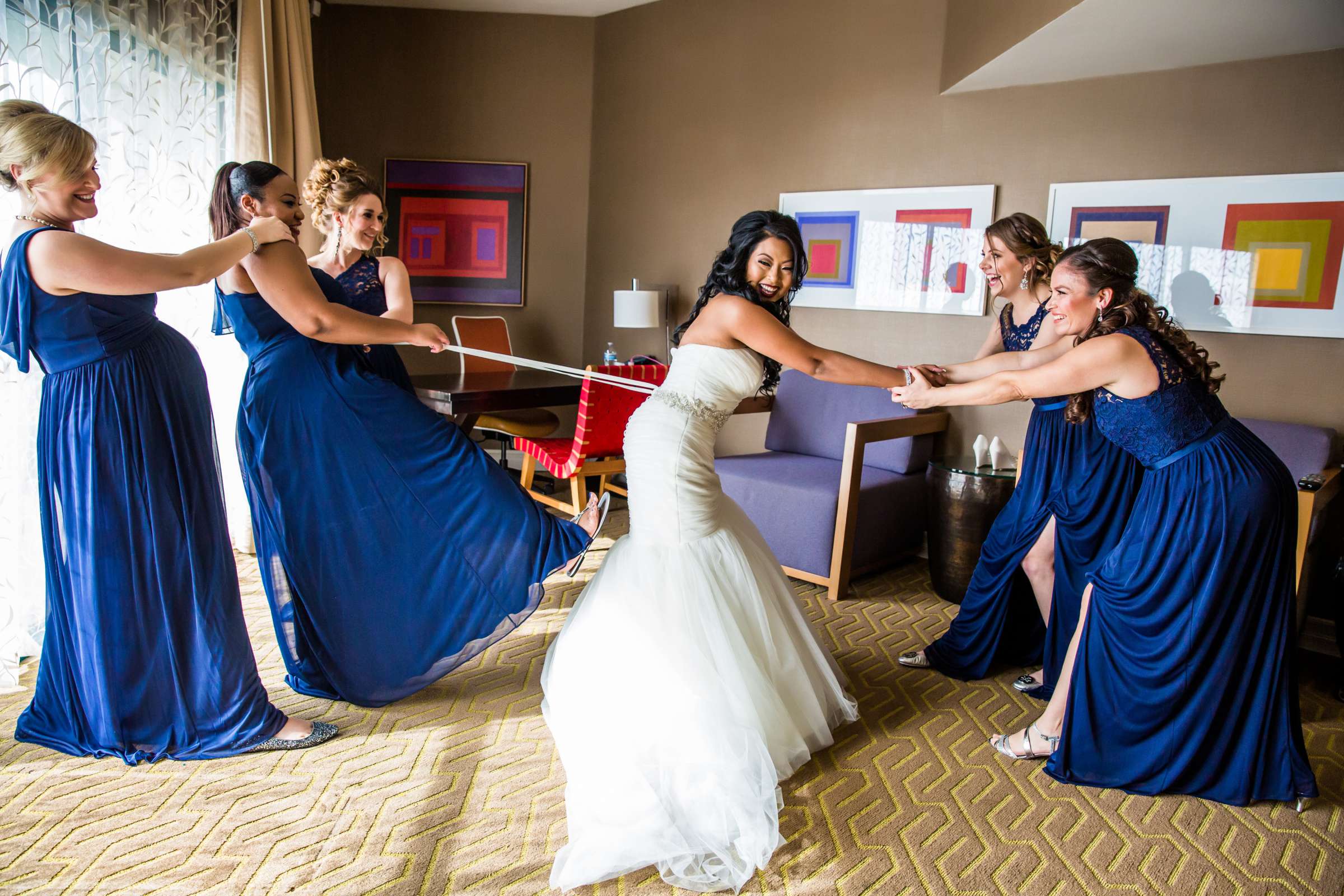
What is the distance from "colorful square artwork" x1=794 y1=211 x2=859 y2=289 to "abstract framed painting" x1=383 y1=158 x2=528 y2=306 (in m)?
2.17

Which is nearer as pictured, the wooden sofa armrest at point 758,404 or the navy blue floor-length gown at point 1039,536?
the navy blue floor-length gown at point 1039,536

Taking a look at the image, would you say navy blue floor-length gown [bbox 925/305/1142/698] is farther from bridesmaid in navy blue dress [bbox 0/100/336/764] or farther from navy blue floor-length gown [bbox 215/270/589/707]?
bridesmaid in navy blue dress [bbox 0/100/336/764]

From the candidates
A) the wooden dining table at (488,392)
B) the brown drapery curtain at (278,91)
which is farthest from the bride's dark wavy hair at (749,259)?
the brown drapery curtain at (278,91)

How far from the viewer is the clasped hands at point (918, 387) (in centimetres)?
279

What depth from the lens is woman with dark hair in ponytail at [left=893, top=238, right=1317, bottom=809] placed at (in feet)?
7.38

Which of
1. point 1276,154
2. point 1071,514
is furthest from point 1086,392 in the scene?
point 1276,154

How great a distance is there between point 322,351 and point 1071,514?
7.84 ft

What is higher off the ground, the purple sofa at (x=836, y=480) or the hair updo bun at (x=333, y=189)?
the hair updo bun at (x=333, y=189)

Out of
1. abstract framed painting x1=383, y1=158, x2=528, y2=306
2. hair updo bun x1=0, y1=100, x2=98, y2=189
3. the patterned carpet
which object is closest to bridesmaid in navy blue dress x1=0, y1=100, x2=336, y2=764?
hair updo bun x1=0, y1=100, x2=98, y2=189

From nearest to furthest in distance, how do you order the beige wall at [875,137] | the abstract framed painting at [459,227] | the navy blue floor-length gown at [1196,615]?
the navy blue floor-length gown at [1196,615] < the beige wall at [875,137] < the abstract framed painting at [459,227]

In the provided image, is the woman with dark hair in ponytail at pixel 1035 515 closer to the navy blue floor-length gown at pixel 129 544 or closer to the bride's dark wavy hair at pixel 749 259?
the bride's dark wavy hair at pixel 749 259

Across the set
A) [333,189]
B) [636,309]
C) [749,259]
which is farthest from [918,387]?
[636,309]

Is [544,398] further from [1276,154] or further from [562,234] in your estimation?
[1276,154]

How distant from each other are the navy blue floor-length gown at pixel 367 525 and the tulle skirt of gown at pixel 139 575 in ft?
0.58
